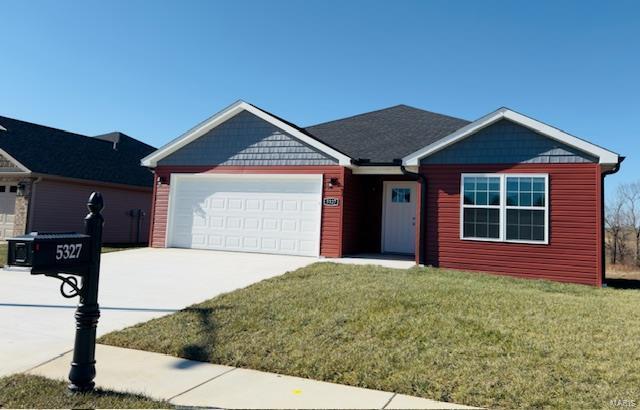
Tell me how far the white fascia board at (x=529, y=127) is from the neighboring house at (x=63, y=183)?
45.9ft

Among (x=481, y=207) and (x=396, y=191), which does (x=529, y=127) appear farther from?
(x=396, y=191)

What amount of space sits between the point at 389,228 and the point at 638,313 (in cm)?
813

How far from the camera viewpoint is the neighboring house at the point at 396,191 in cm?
1009

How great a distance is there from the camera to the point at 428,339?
15.6ft

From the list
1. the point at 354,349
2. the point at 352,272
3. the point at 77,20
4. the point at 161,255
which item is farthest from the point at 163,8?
the point at 354,349

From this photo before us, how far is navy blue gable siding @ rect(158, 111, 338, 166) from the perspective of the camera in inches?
511

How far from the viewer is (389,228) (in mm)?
14055

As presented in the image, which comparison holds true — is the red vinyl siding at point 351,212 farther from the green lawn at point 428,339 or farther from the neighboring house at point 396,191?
the green lawn at point 428,339

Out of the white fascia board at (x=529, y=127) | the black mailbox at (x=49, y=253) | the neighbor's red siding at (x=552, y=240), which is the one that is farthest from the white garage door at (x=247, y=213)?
the black mailbox at (x=49, y=253)

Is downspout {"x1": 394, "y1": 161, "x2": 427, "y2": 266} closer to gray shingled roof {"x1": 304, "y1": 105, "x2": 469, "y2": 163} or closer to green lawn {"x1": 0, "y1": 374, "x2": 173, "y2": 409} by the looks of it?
gray shingled roof {"x1": 304, "y1": 105, "x2": 469, "y2": 163}

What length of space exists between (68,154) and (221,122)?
9179mm

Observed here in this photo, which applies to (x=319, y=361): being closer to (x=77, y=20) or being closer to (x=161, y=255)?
(x=161, y=255)

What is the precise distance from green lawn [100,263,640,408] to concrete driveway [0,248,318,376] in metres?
0.65

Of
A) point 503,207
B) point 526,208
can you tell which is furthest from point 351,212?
point 526,208
